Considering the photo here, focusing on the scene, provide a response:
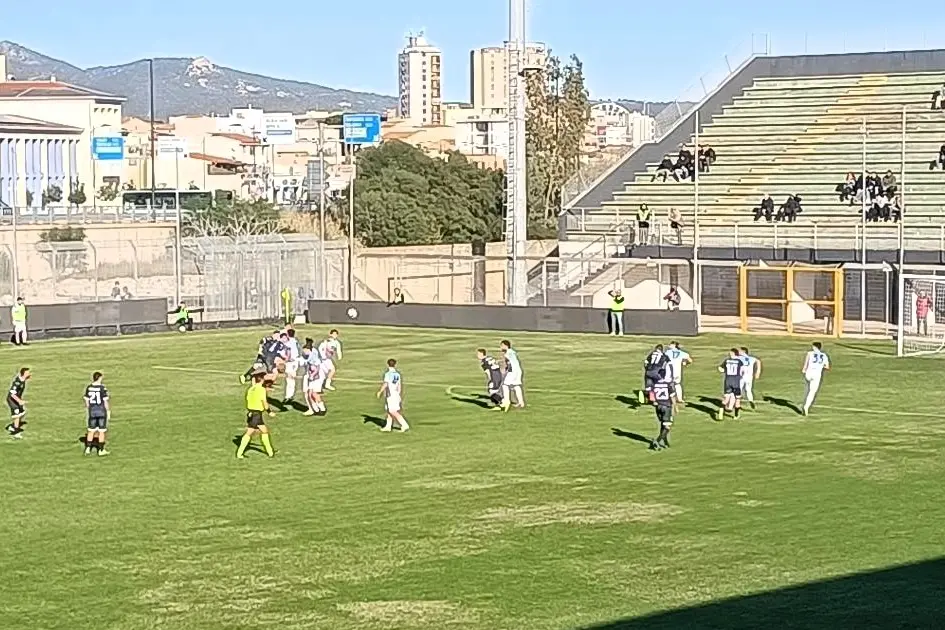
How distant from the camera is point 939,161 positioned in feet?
203

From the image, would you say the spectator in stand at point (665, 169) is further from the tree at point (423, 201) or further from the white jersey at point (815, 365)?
the white jersey at point (815, 365)

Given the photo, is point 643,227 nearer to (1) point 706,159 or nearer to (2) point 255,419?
(1) point 706,159

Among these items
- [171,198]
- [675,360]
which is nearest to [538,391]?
[675,360]

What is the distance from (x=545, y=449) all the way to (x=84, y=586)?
12035 millimetres

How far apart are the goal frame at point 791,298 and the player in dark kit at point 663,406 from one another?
81.8 feet

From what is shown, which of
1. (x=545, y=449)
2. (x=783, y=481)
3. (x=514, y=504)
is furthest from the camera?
(x=545, y=449)

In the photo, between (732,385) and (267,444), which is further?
(732,385)

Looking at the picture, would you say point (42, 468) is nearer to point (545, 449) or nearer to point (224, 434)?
point (224, 434)

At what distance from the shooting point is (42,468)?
2723cm

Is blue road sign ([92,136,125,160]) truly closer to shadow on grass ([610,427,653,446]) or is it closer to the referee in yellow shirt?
shadow on grass ([610,427,653,446])

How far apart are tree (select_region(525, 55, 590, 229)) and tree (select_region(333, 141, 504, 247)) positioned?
6.04 m

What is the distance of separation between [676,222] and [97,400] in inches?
1486

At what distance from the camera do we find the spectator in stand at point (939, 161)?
61.5 meters

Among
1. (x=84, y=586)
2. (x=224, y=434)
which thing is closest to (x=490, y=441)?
(x=224, y=434)
